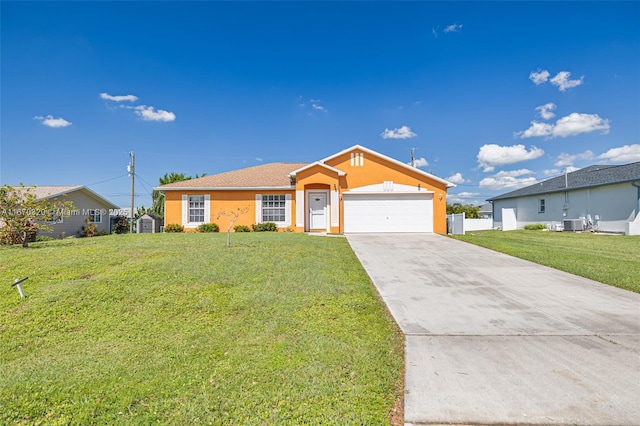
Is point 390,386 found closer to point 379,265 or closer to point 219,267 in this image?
point 219,267

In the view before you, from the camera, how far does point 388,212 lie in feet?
56.9

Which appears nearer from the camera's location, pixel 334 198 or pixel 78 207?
pixel 334 198

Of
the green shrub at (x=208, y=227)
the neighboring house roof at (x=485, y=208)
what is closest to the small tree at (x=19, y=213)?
the green shrub at (x=208, y=227)

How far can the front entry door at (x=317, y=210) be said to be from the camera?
17.5 meters

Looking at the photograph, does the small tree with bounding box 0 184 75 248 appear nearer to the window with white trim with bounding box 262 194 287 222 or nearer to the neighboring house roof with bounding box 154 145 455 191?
the neighboring house roof with bounding box 154 145 455 191

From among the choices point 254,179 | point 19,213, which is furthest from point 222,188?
point 19,213

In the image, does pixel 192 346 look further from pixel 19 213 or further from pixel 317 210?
pixel 317 210

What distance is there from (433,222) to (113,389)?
54.8 ft

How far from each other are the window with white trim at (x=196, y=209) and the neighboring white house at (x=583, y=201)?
23.5 metres

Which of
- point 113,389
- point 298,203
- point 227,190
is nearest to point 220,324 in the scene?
point 113,389

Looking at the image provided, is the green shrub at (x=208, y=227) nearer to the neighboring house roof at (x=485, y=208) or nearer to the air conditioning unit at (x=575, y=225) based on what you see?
the air conditioning unit at (x=575, y=225)

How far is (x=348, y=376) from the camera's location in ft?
9.70

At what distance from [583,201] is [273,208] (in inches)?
823

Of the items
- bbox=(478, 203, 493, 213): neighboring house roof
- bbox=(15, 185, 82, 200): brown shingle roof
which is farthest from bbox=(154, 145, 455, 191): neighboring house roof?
bbox=(478, 203, 493, 213): neighboring house roof
